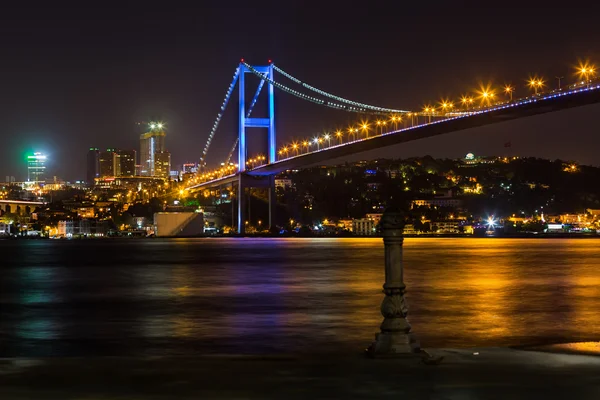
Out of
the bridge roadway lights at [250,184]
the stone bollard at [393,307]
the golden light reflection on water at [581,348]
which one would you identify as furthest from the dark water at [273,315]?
the bridge roadway lights at [250,184]

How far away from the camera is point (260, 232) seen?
10819cm

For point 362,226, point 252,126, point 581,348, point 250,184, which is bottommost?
point 581,348

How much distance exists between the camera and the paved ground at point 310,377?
577 cm

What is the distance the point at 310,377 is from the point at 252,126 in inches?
3391

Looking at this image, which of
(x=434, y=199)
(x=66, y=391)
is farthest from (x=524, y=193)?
(x=66, y=391)

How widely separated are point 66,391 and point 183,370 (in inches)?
39.9

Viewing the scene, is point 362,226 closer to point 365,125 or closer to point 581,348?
point 365,125

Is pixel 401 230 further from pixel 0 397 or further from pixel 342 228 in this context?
pixel 342 228

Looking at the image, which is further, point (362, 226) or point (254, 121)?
point (362, 226)

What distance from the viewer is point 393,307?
7254 millimetres

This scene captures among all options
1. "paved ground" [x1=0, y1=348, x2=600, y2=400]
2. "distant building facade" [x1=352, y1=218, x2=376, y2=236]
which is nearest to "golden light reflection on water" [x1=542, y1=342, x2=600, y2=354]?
"paved ground" [x1=0, y1=348, x2=600, y2=400]

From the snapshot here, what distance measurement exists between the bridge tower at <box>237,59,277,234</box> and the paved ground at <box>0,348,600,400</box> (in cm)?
7499

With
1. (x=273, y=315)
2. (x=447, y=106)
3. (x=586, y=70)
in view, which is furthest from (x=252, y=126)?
(x=273, y=315)

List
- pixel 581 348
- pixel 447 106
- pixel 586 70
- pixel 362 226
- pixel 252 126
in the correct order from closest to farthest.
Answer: pixel 581 348, pixel 586 70, pixel 447 106, pixel 252 126, pixel 362 226
